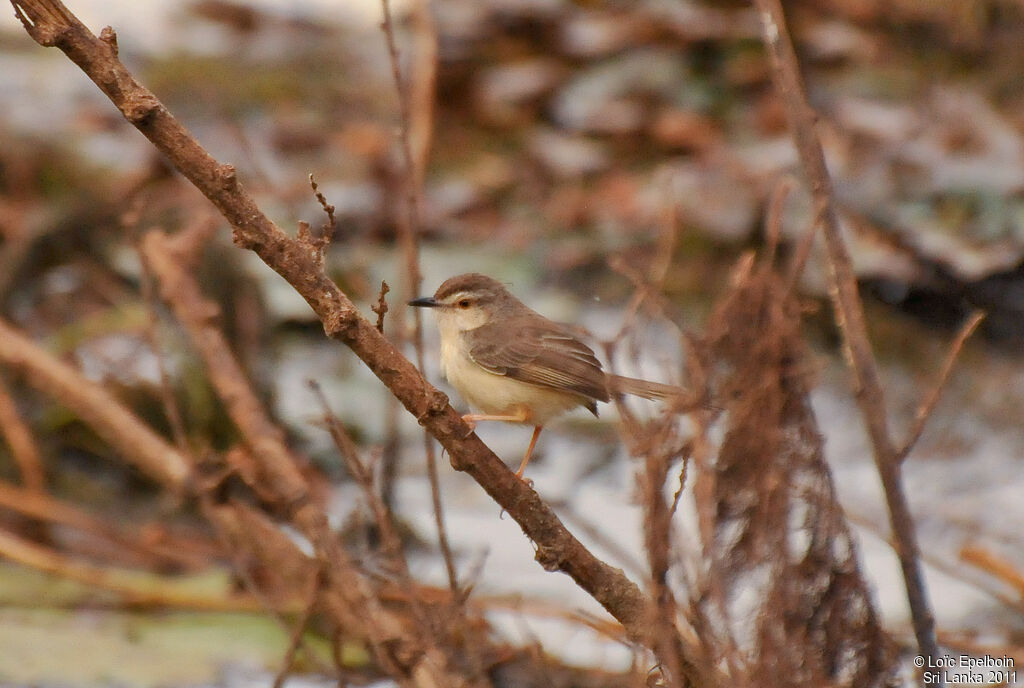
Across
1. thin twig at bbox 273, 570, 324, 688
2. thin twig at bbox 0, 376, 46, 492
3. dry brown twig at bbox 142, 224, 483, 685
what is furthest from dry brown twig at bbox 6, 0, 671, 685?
thin twig at bbox 0, 376, 46, 492

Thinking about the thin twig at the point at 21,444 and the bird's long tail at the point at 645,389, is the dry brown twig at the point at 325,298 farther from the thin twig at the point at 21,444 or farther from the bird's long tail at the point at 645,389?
the thin twig at the point at 21,444

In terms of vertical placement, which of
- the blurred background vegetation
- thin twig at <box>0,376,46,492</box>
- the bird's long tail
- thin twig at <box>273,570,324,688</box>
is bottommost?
thin twig at <box>273,570,324,688</box>

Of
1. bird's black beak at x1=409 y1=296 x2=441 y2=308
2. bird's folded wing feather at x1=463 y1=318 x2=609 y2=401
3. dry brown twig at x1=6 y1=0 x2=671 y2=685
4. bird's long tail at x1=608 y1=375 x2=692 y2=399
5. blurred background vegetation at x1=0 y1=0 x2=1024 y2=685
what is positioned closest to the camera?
dry brown twig at x1=6 y1=0 x2=671 y2=685

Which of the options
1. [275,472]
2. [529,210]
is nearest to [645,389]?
[275,472]

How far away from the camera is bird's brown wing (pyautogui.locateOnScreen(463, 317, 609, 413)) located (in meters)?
3.38

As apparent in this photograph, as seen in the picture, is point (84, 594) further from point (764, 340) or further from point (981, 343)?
point (981, 343)

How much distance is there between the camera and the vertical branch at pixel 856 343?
2691mm

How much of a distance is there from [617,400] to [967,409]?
3100 millimetres

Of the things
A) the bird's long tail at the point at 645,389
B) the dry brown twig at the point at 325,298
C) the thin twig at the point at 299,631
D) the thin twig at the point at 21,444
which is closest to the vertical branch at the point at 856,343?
the bird's long tail at the point at 645,389

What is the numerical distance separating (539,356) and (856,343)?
1066 millimetres

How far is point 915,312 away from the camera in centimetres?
525

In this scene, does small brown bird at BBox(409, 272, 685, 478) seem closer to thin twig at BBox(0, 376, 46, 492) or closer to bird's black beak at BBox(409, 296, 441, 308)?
bird's black beak at BBox(409, 296, 441, 308)

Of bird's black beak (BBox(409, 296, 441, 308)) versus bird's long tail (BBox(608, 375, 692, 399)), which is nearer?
bird's long tail (BBox(608, 375, 692, 399))

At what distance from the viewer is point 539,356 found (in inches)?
139
